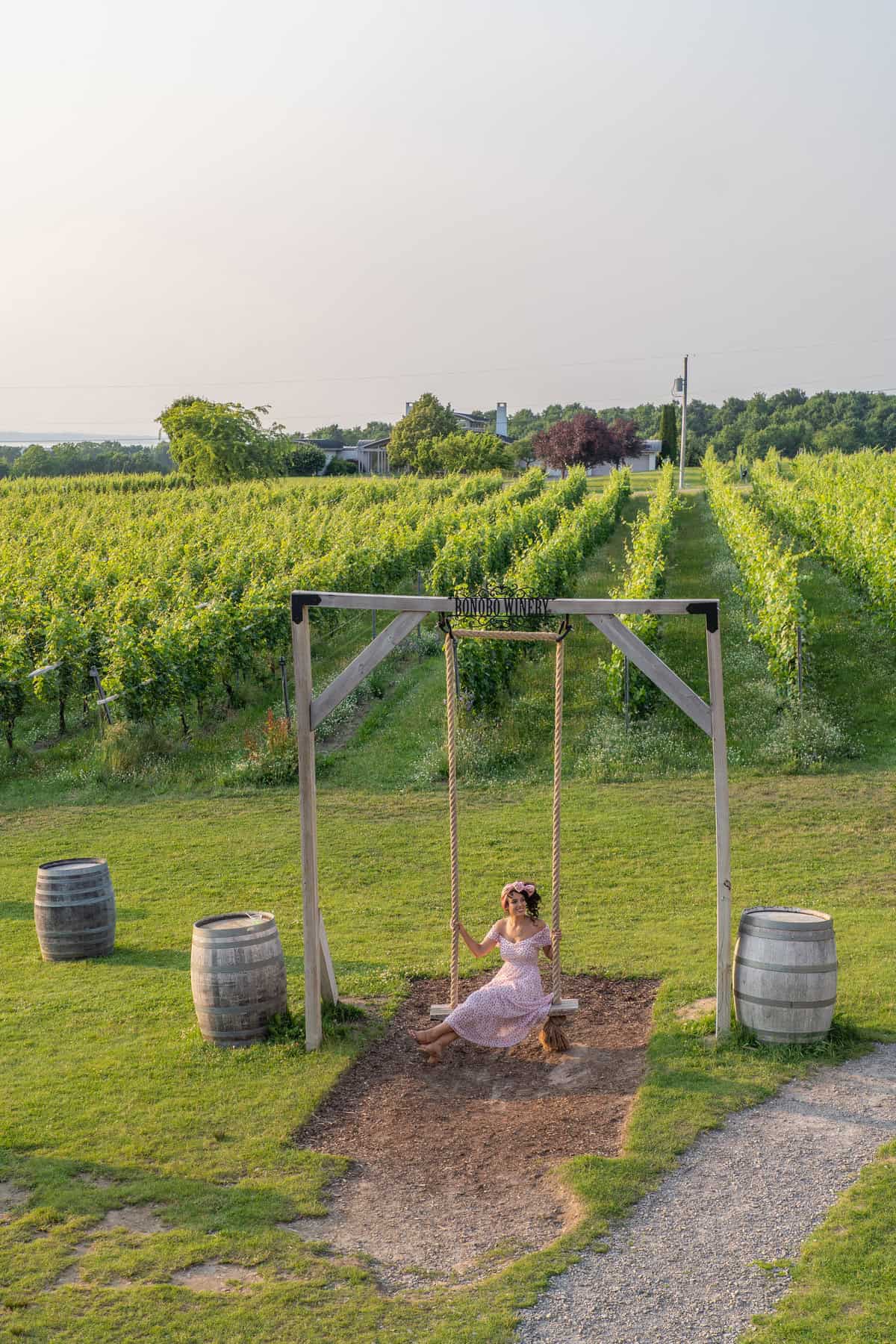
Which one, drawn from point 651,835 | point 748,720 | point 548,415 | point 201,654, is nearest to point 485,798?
point 651,835

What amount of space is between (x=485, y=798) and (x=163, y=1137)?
8.18 m

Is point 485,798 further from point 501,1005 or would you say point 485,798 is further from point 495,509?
point 495,509

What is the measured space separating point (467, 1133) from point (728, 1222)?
1.66 m

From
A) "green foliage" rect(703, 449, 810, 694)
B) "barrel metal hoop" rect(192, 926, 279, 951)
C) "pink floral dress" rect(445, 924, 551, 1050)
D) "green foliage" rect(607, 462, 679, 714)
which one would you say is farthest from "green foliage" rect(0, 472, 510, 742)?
"pink floral dress" rect(445, 924, 551, 1050)

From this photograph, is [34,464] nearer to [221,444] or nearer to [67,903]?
[221,444]

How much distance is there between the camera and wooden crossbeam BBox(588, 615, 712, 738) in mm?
7453

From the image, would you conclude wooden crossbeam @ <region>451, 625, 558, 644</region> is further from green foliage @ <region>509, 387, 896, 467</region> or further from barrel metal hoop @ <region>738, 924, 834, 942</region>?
green foliage @ <region>509, 387, 896, 467</region>

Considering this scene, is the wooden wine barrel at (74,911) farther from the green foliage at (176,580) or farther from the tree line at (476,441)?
the tree line at (476,441)

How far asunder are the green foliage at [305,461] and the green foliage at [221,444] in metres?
6.73

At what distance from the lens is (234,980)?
25.4 ft

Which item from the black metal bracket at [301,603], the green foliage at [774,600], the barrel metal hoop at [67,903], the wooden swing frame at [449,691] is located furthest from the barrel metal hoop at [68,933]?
the green foliage at [774,600]

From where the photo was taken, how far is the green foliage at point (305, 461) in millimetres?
81000

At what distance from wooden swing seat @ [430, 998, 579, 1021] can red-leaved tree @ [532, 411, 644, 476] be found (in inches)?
2882

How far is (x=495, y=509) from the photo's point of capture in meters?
38.8
